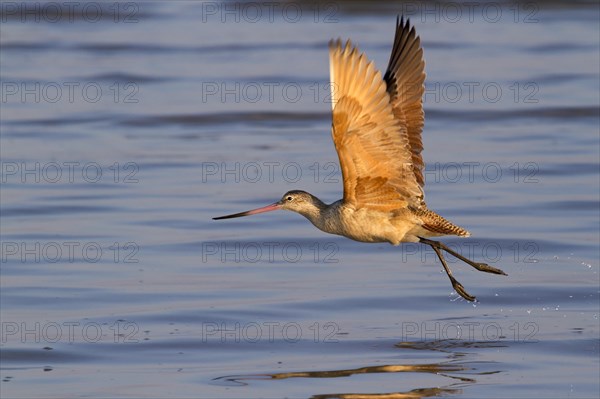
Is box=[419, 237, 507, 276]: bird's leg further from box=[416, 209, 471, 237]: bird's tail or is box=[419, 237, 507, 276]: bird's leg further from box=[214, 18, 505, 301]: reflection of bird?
box=[416, 209, 471, 237]: bird's tail

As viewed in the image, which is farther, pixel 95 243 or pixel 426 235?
pixel 95 243

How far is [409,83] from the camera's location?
9094mm

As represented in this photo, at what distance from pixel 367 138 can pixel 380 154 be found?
198 mm

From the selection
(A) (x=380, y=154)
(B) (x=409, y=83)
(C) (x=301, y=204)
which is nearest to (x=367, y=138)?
(A) (x=380, y=154)

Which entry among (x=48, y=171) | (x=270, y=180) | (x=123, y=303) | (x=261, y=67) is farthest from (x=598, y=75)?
(x=123, y=303)

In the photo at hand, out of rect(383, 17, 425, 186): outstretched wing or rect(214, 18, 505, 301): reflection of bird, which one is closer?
rect(214, 18, 505, 301): reflection of bird

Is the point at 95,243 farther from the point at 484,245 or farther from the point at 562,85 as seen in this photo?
the point at 562,85

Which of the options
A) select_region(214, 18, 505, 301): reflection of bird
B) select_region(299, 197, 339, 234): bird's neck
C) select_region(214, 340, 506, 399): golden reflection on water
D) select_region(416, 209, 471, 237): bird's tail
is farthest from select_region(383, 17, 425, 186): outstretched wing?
select_region(214, 340, 506, 399): golden reflection on water

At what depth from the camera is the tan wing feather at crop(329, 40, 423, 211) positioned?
823cm

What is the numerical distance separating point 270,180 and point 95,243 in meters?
2.68

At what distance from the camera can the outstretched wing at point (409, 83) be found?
29.6 ft

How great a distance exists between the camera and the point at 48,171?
1487cm

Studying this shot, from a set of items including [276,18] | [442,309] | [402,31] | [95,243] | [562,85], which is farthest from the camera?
[276,18]

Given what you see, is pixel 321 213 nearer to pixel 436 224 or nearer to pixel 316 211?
pixel 316 211
